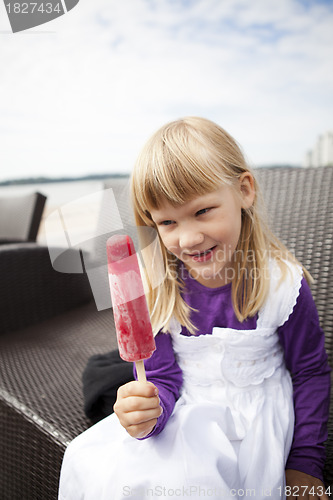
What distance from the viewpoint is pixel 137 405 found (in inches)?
→ 23.4

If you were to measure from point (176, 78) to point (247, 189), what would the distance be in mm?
3219

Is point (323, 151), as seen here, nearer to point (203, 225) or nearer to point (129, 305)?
point (203, 225)

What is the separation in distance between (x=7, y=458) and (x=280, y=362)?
846 millimetres

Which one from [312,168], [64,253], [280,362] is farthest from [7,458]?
[312,168]

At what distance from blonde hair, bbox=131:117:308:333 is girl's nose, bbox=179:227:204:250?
0.20 ft

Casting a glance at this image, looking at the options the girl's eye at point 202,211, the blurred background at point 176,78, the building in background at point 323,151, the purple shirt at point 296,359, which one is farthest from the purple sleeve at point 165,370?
the building in background at point 323,151

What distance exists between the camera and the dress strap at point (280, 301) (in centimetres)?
86

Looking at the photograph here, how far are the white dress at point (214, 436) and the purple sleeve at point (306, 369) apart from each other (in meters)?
0.02

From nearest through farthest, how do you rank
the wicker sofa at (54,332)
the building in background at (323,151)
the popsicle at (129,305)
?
the popsicle at (129,305) → the wicker sofa at (54,332) → the building in background at (323,151)

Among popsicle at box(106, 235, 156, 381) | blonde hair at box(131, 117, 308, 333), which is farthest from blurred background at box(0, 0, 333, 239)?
popsicle at box(106, 235, 156, 381)

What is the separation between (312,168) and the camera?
4.15 feet

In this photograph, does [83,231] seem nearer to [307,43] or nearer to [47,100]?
[47,100]

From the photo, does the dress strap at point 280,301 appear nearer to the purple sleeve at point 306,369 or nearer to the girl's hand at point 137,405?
the purple sleeve at point 306,369

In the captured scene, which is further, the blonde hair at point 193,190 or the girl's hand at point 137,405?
the blonde hair at point 193,190
